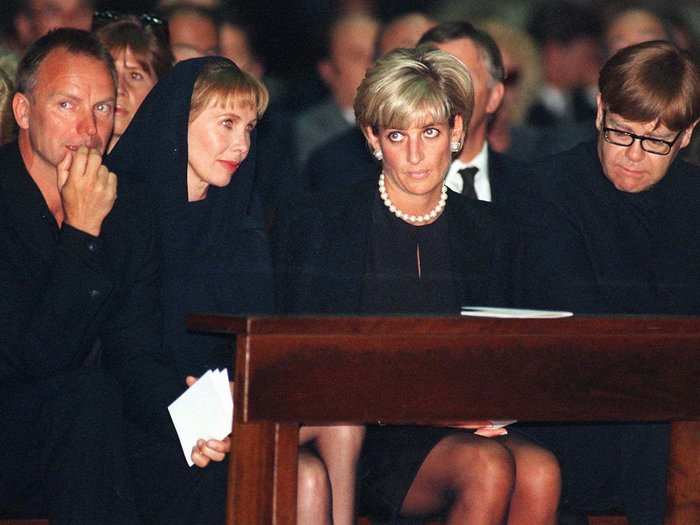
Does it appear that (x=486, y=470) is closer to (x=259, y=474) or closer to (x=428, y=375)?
(x=428, y=375)

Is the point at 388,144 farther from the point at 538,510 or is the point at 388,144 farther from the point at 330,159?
the point at 330,159

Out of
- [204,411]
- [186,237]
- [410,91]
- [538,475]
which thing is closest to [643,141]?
[410,91]

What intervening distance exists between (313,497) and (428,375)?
504 millimetres

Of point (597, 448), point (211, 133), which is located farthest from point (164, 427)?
point (597, 448)

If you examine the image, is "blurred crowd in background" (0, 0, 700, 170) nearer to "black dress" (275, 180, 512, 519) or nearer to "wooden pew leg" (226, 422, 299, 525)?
"black dress" (275, 180, 512, 519)

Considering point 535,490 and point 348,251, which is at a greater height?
point 348,251

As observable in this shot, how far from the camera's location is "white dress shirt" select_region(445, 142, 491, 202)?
13.6 feet

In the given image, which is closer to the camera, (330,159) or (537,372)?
(537,372)

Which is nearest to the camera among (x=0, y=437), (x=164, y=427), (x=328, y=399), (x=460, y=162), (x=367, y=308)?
(x=328, y=399)

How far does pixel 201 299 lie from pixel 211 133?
47cm

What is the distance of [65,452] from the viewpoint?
275 centimetres

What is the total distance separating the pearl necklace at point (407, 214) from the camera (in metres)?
3.37

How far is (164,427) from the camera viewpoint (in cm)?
303

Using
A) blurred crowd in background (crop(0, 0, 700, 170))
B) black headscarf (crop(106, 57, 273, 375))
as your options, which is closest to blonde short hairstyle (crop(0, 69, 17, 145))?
black headscarf (crop(106, 57, 273, 375))
